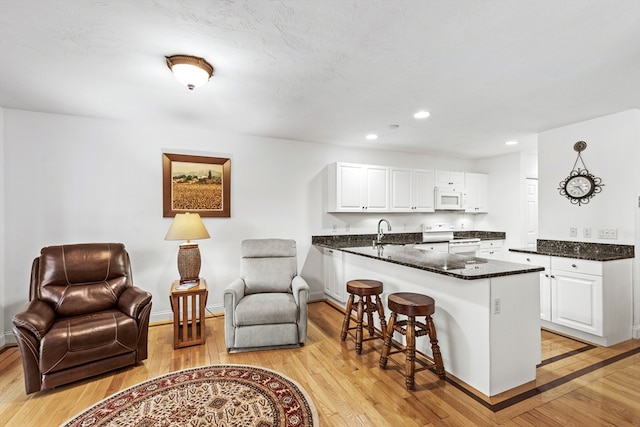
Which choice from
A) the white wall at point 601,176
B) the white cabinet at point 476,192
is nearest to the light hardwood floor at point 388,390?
the white wall at point 601,176

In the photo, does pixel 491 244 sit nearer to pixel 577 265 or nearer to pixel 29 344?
pixel 577 265

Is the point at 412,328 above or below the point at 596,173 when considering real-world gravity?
below

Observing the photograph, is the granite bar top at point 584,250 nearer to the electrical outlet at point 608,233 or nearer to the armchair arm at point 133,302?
the electrical outlet at point 608,233

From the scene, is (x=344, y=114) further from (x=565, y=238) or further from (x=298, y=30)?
(x=565, y=238)

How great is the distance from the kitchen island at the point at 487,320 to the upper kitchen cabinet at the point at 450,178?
2949 mm

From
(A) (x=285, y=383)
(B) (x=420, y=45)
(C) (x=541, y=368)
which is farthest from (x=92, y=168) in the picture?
(C) (x=541, y=368)

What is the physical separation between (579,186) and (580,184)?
0.03 metres

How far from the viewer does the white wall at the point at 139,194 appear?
316 cm

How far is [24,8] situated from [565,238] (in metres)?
5.34

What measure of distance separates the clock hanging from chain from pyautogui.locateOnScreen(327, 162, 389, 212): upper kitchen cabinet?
2.30 metres

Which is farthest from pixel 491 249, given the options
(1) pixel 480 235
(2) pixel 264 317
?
(2) pixel 264 317

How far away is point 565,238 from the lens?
3664 mm

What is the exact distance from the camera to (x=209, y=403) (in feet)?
6.84

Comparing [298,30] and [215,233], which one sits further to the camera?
[215,233]
